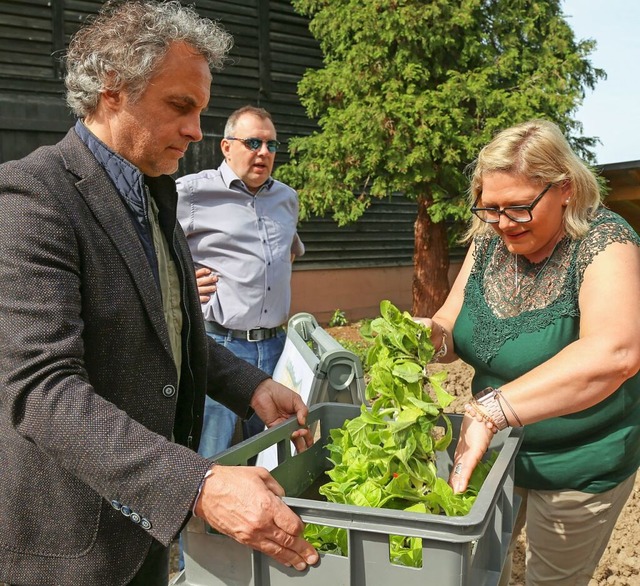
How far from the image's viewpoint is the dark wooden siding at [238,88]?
28.9 ft

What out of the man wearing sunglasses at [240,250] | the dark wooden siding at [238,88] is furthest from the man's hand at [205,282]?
the dark wooden siding at [238,88]

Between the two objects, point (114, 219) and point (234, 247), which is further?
point (234, 247)

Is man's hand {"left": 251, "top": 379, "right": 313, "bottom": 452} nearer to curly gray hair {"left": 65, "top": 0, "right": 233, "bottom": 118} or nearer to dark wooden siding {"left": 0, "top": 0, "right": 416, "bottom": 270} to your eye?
curly gray hair {"left": 65, "top": 0, "right": 233, "bottom": 118}

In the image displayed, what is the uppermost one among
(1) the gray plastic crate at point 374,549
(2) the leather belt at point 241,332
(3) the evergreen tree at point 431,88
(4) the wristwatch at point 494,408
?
(3) the evergreen tree at point 431,88

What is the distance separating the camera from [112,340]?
5.13ft

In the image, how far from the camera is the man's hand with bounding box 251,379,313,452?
204 centimetres

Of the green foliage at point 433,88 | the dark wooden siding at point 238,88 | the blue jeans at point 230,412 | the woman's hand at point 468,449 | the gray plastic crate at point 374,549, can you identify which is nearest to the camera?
the gray plastic crate at point 374,549

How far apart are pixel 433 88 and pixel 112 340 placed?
839 centimetres

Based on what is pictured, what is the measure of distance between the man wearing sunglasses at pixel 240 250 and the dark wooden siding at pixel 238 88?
381 cm

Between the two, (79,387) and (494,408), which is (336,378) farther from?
(79,387)

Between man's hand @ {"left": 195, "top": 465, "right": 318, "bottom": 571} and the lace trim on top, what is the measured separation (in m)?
1.18

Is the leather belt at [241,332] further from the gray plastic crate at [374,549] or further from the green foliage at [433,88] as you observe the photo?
the green foliage at [433,88]

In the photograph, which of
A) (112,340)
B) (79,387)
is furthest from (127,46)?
(79,387)

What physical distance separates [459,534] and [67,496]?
0.89 meters
